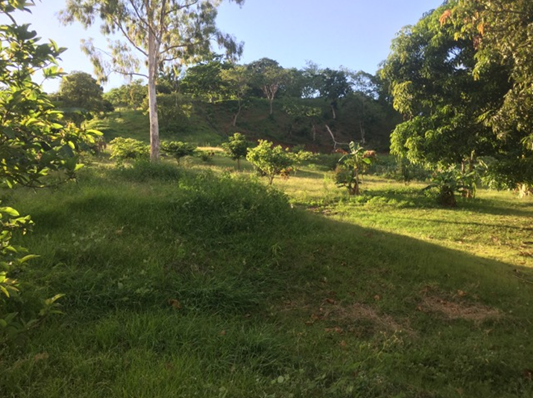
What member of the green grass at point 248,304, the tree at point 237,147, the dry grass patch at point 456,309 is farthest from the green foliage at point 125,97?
the dry grass patch at point 456,309

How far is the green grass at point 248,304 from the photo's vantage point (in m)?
2.48

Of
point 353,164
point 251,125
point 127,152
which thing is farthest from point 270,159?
point 251,125

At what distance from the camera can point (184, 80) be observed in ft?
141

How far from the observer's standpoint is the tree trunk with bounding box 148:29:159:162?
15680mm

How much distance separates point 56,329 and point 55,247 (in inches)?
55.1

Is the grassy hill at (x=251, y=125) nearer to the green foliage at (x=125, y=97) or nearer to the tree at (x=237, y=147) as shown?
the green foliage at (x=125, y=97)

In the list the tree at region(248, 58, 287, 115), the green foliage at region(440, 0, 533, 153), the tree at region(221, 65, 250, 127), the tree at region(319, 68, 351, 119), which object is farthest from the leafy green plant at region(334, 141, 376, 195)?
the tree at region(319, 68, 351, 119)

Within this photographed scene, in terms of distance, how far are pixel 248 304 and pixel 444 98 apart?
814cm

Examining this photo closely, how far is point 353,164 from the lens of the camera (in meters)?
13.4

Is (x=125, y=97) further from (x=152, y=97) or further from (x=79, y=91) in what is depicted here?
(x=152, y=97)

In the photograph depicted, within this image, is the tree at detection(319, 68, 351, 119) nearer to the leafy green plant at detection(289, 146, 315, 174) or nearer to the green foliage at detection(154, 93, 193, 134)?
the green foliage at detection(154, 93, 193, 134)

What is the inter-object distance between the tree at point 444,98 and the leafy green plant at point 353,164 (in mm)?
2199

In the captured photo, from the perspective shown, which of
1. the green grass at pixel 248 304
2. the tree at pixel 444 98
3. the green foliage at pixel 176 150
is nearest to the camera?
the green grass at pixel 248 304

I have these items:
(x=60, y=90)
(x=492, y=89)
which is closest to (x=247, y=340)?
(x=492, y=89)
